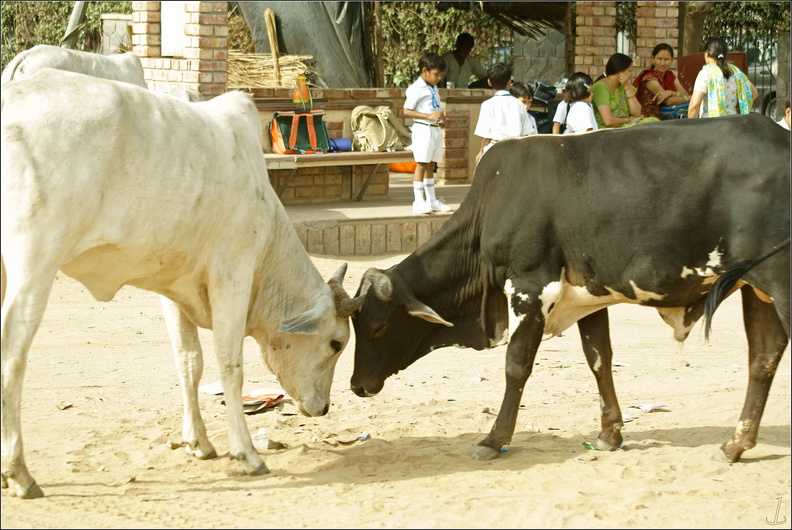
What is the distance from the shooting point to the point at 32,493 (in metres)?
4.35

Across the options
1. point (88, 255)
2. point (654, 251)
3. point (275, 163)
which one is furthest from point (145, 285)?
point (275, 163)

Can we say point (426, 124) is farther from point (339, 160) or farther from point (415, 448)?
point (415, 448)

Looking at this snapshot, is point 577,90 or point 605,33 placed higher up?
point 605,33

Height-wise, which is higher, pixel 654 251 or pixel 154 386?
pixel 654 251

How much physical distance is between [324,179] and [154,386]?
215 inches

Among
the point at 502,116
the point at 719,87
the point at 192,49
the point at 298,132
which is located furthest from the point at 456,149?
the point at 719,87

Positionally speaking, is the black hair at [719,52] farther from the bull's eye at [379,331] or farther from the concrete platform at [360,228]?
the bull's eye at [379,331]

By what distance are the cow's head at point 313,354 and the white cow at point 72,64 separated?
→ 161 centimetres

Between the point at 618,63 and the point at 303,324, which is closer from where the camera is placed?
the point at 303,324

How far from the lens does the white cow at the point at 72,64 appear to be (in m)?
4.89

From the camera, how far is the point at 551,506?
446 centimetres

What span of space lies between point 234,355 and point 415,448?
117cm

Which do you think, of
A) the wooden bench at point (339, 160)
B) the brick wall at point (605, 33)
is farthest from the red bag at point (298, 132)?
the brick wall at point (605, 33)

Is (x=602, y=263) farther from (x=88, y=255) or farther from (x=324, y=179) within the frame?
(x=324, y=179)
